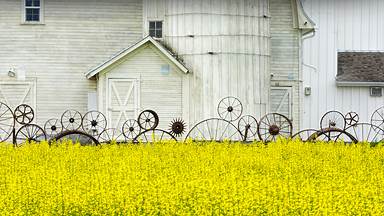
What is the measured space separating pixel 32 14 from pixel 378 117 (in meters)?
13.2

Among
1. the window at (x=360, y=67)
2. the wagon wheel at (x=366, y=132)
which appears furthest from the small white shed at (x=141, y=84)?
the window at (x=360, y=67)

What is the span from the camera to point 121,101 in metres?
35.2

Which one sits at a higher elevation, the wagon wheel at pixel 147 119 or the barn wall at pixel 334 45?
the barn wall at pixel 334 45

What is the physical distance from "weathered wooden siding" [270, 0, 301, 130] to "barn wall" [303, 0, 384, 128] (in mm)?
2321

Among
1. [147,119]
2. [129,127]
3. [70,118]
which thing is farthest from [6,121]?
[147,119]

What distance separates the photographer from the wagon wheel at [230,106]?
115 feet

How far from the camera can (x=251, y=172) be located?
762 inches

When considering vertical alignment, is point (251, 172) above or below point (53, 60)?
below

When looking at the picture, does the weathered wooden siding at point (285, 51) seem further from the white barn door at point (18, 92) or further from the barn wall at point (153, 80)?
the white barn door at point (18, 92)

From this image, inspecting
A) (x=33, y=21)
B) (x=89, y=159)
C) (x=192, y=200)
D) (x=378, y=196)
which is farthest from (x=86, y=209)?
(x=33, y=21)

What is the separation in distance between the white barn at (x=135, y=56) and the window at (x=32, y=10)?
3 centimetres

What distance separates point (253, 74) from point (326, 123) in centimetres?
560

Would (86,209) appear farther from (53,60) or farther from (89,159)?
(53,60)

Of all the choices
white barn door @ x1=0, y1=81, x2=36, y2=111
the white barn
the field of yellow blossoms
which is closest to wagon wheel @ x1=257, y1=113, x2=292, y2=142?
the white barn
